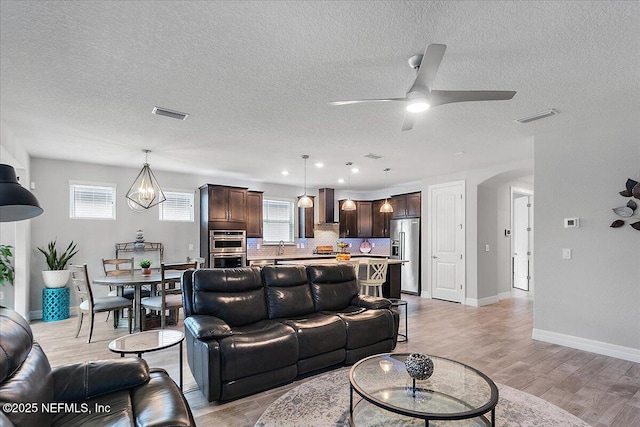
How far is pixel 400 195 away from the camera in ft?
27.5

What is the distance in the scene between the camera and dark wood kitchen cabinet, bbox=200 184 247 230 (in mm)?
6934

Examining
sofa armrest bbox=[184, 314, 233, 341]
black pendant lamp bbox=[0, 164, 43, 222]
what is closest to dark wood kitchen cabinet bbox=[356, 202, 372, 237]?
sofa armrest bbox=[184, 314, 233, 341]

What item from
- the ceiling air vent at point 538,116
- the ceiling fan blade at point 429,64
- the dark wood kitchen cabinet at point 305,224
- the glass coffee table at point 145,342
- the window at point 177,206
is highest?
the ceiling air vent at point 538,116

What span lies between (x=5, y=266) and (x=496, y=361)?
6.53m

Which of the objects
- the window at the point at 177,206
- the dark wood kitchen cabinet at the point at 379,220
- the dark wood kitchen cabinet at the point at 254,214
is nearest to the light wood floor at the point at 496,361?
the window at the point at 177,206

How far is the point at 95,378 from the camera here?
1.94m

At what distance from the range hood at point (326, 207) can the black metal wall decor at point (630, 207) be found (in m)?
6.08

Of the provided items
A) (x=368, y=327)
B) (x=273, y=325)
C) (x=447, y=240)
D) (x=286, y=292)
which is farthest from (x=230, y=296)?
(x=447, y=240)

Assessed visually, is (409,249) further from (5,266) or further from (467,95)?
(5,266)

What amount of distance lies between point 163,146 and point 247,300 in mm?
2867

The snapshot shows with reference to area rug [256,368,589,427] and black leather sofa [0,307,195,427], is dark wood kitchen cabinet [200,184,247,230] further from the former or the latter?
black leather sofa [0,307,195,427]

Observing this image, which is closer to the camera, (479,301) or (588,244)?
(588,244)

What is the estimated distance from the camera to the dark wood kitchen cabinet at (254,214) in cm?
764

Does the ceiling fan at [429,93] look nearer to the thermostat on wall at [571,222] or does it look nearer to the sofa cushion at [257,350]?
the sofa cushion at [257,350]
